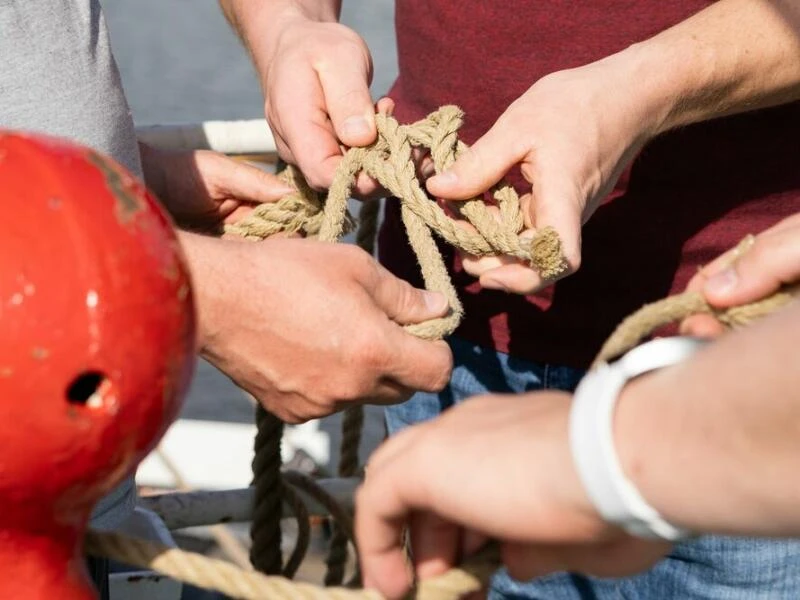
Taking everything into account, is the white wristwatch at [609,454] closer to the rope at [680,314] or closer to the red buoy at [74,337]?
the rope at [680,314]

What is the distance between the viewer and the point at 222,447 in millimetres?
2004

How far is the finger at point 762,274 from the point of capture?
24.4 inches

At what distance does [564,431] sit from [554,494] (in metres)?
0.03

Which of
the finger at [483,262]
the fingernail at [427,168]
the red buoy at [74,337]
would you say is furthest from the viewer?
the fingernail at [427,168]

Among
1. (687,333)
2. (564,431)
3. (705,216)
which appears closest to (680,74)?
(705,216)

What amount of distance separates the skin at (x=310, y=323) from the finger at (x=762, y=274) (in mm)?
340

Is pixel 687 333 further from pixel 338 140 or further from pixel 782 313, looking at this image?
pixel 338 140

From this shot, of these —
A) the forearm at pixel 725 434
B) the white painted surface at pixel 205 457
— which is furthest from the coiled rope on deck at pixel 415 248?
the white painted surface at pixel 205 457

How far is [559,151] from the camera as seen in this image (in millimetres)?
945

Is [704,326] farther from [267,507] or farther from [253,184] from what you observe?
[267,507]

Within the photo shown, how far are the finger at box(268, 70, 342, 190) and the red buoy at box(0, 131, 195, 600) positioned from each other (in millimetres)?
559

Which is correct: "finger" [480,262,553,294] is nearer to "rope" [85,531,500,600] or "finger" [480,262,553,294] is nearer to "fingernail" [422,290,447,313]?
"fingernail" [422,290,447,313]

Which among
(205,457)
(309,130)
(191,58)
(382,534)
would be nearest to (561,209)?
(309,130)

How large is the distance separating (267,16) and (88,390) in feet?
2.77
